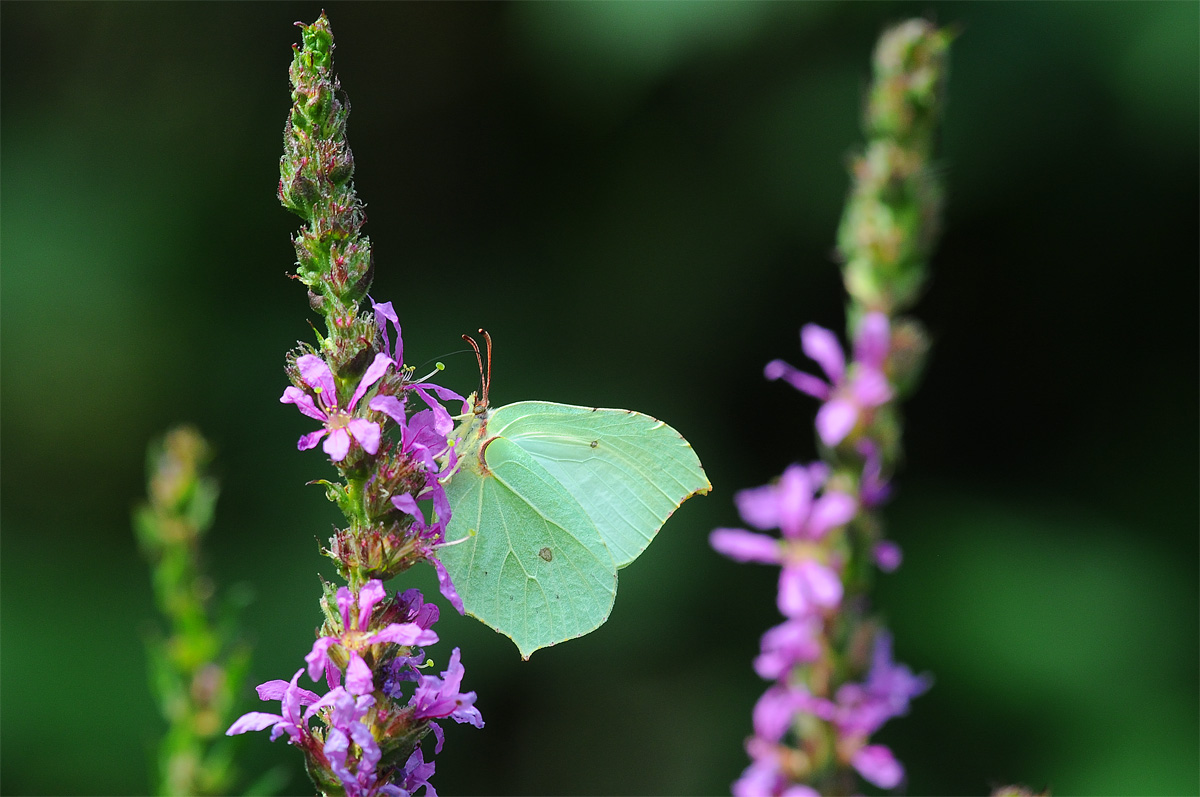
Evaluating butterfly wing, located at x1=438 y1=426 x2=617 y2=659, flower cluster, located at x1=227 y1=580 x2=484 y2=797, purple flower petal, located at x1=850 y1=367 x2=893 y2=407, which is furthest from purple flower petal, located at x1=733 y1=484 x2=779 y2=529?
flower cluster, located at x1=227 y1=580 x2=484 y2=797

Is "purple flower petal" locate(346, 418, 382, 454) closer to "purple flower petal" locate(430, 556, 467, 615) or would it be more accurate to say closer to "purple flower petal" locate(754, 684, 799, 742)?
"purple flower petal" locate(430, 556, 467, 615)

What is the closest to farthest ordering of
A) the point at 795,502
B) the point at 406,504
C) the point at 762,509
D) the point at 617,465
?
the point at 406,504, the point at 795,502, the point at 762,509, the point at 617,465

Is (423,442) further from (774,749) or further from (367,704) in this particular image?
(774,749)

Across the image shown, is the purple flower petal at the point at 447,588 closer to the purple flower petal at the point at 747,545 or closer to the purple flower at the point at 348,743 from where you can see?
the purple flower at the point at 348,743

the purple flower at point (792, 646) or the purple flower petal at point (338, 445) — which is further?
the purple flower at point (792, 646)

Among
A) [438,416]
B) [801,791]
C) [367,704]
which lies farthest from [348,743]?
[801,791]

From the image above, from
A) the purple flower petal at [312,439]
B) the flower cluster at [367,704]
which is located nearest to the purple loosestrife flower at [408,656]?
the flower cluster at [367,704]
